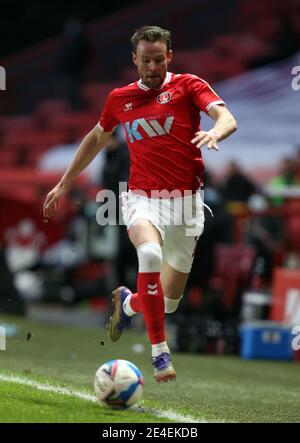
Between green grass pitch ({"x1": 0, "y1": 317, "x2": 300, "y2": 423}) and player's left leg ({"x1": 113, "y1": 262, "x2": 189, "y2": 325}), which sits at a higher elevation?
player's left leg ({"x1": 113, "y1": 262, "x2": 189, "y2": 325})

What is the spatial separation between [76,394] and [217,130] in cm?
185

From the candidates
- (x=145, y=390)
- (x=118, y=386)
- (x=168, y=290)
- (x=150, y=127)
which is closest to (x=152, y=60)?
(x=150, y=127)

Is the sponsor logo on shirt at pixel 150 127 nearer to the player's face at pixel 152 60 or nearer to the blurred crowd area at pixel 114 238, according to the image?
the player's face at pixel 152 60

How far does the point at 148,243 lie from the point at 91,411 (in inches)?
43.7

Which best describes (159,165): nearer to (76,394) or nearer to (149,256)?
(149,256)

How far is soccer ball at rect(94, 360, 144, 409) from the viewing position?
5.84 meters

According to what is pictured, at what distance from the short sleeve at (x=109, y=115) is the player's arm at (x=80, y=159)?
48 millimetres

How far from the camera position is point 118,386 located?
5.84 meters

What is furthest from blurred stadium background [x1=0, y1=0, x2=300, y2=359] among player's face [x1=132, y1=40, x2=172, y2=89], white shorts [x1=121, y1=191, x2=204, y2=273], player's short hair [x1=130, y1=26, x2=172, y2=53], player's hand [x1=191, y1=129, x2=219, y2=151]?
player's hand [x1=191, y1=129, x2=219, y2=151]

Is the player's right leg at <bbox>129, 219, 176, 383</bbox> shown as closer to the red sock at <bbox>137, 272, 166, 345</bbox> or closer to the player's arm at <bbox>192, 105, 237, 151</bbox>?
the red sock at <bbox>137, 272, 166, 345</bbox>

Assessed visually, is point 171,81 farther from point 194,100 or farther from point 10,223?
point 10,223

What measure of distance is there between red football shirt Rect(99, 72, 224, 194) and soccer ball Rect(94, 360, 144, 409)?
51.7 inches

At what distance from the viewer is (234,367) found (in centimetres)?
988
